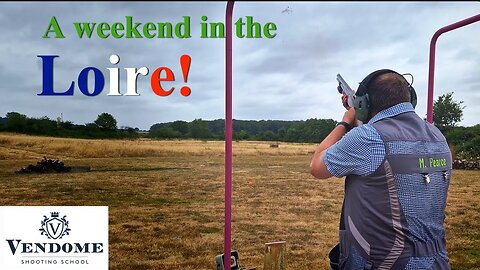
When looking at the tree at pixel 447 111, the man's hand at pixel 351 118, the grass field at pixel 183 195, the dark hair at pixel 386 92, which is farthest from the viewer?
the tree at pixel 447 111

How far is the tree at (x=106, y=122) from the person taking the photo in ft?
7.13

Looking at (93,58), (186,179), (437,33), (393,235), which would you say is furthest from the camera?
(186,179)

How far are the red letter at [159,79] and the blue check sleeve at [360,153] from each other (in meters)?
0.96

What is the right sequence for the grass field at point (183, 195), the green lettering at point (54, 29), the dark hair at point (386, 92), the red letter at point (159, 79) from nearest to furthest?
1. the dark hair at point (386, 92)
2. the green lettering at point (54, 29)
3. the red letter at point (159, 79)
4. the grass field at point (183, 195)

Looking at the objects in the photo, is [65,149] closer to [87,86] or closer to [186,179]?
[87,86]

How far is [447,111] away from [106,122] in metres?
1.86

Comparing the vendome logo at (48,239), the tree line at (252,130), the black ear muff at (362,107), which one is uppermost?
the black ear muff at (362,107)

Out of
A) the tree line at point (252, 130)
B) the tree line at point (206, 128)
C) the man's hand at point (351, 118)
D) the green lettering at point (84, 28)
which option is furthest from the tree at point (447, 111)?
the green lettering at point (84, 28)

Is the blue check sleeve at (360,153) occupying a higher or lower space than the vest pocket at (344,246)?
higher

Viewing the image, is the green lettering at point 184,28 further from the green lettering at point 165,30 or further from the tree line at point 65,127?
the tree line at point 65,127

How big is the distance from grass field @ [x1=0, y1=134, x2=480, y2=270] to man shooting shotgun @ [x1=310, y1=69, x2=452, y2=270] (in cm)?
86

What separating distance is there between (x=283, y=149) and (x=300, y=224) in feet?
1.39

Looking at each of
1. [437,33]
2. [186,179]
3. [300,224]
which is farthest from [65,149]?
[437,33]

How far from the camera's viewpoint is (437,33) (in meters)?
2.23
